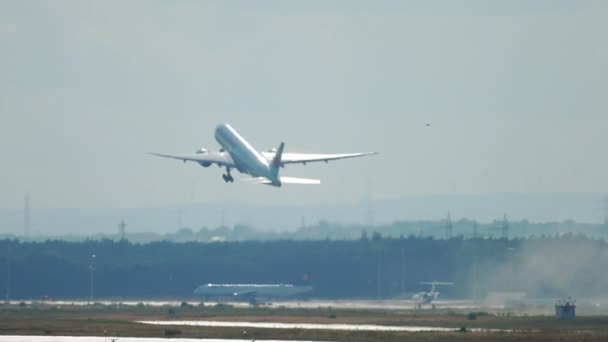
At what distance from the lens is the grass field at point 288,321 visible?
4653 inches

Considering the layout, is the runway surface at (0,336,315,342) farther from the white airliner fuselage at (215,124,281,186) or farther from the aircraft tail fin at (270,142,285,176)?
the aircraft tail fin at (270,142,285,176)

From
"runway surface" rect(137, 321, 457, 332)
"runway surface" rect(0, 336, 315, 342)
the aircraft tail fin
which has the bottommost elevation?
"runway surface" rect(0, 336, 315, 342)

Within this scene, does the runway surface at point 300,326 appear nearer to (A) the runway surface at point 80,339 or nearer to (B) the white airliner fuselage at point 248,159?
(A) the runway surface at point 80,339

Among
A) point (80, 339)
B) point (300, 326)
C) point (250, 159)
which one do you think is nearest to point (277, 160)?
point (250, 159)

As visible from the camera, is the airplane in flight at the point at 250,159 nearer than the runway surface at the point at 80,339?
No

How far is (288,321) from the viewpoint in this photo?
148 metres

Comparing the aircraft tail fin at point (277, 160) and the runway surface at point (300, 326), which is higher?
the aircraft tail fin at point (277, 160)

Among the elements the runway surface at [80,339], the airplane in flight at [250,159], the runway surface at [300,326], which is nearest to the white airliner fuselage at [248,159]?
the airplane in flight at [250,159]

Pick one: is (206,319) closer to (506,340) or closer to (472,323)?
(472,323)

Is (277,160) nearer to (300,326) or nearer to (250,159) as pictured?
(250,159)

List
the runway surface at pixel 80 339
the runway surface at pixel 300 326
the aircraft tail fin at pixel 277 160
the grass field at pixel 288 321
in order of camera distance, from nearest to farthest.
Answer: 1. the runway surface at pixel 80 339
2. the grass field at pixel 288 321
3. the runway surface at pixel 300 326
4. the aircraft tail fin at pixel 277 160

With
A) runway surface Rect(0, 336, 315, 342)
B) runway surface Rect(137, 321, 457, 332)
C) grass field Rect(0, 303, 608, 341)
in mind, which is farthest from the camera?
runway surface Rect(137, 321, 457, 332)

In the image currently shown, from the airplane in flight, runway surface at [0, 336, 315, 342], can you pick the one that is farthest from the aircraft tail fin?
runway surface at [0, 336, 315, 342]

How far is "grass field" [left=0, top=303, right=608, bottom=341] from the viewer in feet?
388
